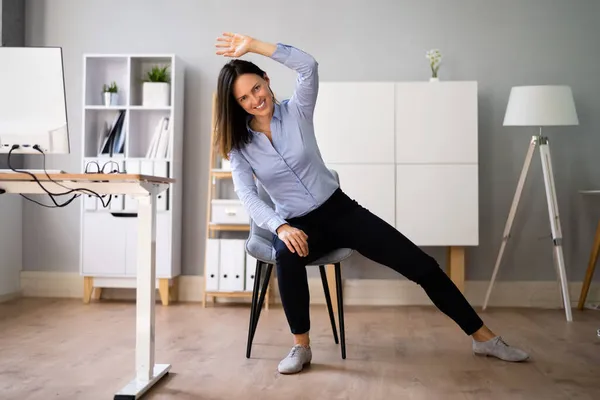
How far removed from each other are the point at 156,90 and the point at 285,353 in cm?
218

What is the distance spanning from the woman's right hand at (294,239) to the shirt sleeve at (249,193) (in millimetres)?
92

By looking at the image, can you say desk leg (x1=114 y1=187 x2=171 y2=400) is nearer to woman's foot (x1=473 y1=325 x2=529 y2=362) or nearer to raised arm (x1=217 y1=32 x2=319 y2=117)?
raised arm (x1=217 y1=32 x2=319 y2=117)

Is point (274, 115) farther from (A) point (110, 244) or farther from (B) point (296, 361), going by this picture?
(A) point (110, 244)

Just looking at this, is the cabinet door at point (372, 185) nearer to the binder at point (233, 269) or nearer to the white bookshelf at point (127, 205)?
the binder at point (233, 269)

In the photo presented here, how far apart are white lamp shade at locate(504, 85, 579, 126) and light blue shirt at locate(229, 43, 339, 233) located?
175 centimetres

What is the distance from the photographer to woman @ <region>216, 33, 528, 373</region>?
2631mm

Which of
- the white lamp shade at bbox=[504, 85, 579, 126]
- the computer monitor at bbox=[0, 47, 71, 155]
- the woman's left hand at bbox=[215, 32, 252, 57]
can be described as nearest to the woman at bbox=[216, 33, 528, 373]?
the woman's left hand at bbox=[215, 32, 252, 57]

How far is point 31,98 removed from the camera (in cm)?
232

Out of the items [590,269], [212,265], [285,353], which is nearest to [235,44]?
[285,353]

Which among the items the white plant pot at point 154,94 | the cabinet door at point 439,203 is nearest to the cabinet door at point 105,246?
the white plant pot at point 154,94

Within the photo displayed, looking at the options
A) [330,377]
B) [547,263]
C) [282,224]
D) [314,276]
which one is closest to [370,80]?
[314,276]

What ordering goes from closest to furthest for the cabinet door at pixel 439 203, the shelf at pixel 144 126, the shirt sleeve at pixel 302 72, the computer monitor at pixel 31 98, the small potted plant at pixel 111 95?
the computer monitor at pixel 31 98 → the shirt sleeve at pixel 302 72 → the cabinet door at pixel 439 203 → the small potted plant at pixel 111 95 → the shelf at pixel 144 126

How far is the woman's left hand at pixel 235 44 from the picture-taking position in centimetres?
237

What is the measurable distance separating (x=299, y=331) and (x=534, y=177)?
244 cm
